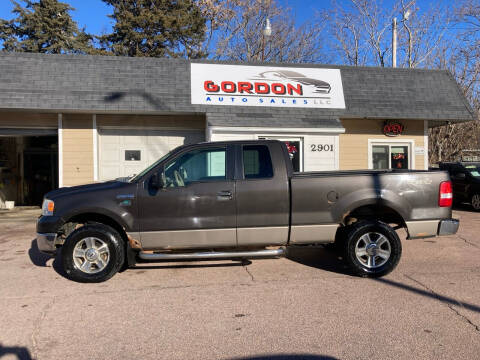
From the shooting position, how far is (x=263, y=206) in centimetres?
531

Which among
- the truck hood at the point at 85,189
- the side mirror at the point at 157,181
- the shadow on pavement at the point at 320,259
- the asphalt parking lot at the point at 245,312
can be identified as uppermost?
the side mirror at the point at 157,181

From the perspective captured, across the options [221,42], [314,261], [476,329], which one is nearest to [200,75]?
[314,261]

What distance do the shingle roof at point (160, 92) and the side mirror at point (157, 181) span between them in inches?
231

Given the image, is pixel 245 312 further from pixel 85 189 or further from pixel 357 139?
pixel 357 139

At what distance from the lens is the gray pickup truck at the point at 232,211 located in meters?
5.18

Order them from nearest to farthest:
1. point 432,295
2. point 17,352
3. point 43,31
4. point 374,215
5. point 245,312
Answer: point 17,352 → point 245,312 → point 432,295 → point 374,215 → point 43,31

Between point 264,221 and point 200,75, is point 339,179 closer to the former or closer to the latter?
point 264,221

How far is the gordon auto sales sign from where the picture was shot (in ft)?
37.5

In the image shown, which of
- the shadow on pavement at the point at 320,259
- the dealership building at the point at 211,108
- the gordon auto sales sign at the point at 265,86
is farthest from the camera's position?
the gordon auto sales sign at the point at 265,86

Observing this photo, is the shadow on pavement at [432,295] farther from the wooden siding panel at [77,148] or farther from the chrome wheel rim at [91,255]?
the wooden siding panel at [77,148]

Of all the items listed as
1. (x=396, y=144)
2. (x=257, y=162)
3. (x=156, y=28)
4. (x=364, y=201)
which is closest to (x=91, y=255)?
(x=257, y=162)

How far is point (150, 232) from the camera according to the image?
5219mm

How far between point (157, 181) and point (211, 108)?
645cm

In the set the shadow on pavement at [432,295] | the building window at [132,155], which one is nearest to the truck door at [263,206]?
the shadow on pavement at [432,295]
